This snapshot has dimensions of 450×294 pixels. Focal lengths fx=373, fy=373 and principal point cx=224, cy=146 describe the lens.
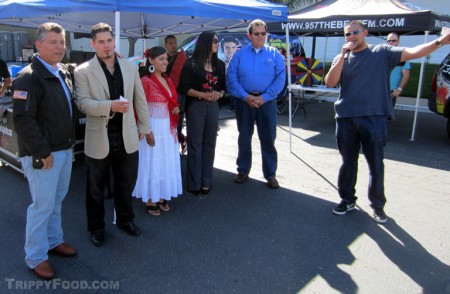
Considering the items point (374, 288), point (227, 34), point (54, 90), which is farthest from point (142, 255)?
point (227, 34)

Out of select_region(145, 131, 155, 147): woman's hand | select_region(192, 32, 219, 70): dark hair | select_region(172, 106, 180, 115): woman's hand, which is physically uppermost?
select_region(192, 32, 219, 70): dark hair

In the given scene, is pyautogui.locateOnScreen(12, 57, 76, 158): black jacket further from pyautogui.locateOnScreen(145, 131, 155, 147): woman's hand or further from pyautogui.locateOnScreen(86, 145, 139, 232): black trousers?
pyautogui.locateOnScreen(145, 131, 155, 147): woman's hand

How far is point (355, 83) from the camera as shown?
3.58m

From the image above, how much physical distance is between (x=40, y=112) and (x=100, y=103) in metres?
0.44

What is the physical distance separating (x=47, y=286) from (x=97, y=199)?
2.53 ft

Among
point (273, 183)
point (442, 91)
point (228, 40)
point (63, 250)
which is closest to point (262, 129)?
point (273, 183)

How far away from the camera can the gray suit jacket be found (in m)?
2.87

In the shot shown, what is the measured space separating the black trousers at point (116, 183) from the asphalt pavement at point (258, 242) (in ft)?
0.71

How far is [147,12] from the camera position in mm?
3721

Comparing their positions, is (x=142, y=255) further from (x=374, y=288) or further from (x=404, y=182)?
(x=404, y=182)

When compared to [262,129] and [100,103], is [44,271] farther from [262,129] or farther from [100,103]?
[262,129]

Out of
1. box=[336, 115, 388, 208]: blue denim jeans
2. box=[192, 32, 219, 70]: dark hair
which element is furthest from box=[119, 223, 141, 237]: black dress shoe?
box=[336, 115, 388, 208]: blue denim jeans

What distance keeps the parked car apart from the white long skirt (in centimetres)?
547

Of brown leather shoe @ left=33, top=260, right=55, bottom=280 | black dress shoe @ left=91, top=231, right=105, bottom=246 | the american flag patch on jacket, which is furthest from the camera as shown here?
A: black dress shoe @ left=91, top=231, right=105, bottom=246
